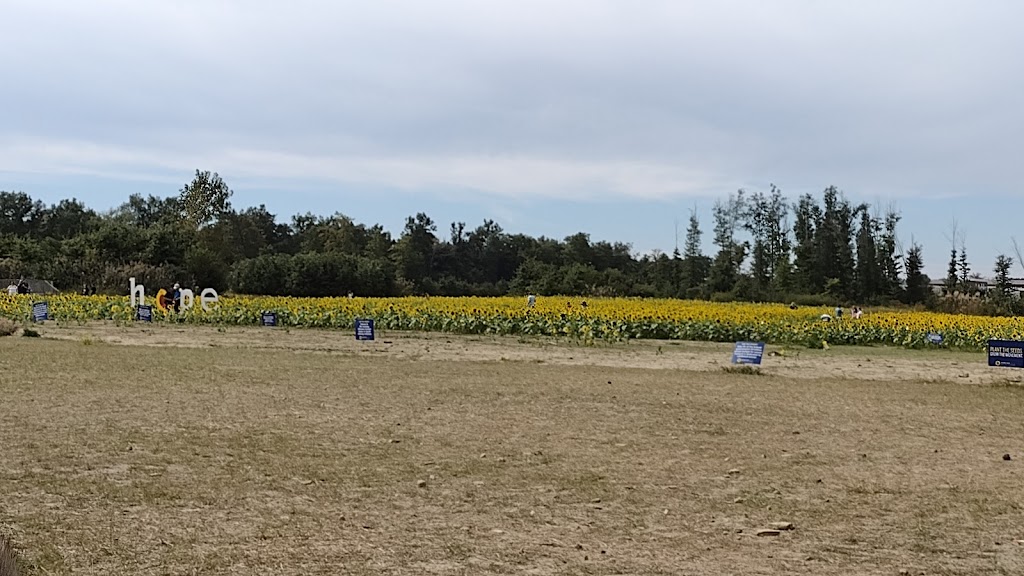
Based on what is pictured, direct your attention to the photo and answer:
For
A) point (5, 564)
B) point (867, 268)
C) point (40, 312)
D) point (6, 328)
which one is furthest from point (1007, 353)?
point (867, 268)

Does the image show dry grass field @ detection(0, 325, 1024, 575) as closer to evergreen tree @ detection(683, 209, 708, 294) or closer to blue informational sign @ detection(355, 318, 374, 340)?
blue informational sign @ detection(355, 318, 374, 340)

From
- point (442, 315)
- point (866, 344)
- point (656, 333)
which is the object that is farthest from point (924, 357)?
point (442, 315)

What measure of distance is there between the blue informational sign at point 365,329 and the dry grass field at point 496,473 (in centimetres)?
635

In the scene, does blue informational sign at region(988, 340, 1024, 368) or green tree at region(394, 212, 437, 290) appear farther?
green tree at region(394, 212, 437, 290)

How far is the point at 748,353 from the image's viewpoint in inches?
583

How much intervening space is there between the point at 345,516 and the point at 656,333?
17.6 metres

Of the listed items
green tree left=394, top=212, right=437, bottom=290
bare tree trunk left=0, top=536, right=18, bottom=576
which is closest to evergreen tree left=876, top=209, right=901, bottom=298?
green tree left=394, top=212, right=437, bottom=290

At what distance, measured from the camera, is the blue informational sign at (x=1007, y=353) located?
1488 cm

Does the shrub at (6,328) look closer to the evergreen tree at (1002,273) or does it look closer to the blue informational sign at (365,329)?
the blue informational sign at (365,329)

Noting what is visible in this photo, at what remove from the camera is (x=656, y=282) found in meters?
57.5

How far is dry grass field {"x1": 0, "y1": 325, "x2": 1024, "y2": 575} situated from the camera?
4.77 m

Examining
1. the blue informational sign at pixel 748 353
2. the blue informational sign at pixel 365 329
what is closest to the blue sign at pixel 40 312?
the blue informational sign at pixel 365 329

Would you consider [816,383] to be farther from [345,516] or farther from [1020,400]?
[345,516]

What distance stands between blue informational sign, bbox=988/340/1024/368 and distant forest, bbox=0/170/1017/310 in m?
26.8
